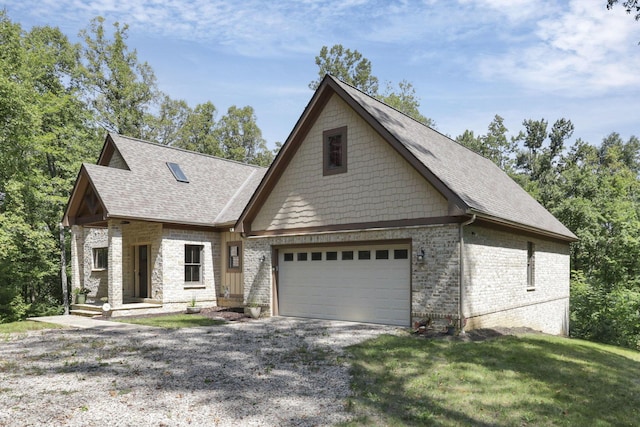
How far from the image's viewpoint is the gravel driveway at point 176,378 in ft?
18.5

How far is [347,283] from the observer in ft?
45.1

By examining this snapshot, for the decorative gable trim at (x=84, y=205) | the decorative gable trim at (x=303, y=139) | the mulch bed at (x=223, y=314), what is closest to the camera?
the decorative gable trim at (x=303, y=139)

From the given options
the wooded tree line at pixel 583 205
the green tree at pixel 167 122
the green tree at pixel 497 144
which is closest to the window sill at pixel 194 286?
the wooded tree line at pixel 583 205

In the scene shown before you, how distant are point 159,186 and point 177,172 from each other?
181 cm

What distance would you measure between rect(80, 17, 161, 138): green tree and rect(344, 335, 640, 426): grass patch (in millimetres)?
28224

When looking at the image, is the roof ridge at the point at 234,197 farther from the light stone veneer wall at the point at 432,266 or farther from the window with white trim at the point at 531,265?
the window with white trim at the point at 531,265

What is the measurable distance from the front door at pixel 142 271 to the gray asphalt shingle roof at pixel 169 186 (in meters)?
2.48

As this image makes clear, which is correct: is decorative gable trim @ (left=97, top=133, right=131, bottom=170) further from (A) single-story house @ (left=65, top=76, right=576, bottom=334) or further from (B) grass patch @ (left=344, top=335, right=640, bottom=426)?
(B) grass patch @ (left=344, top=335, right=640, bottom=426)

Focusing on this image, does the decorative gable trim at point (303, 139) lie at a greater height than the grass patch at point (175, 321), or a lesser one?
greater

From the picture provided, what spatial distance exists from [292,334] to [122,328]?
5136mm

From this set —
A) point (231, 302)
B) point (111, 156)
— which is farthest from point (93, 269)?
point (231, 302)

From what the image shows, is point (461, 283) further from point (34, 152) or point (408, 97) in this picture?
point (408, 97)

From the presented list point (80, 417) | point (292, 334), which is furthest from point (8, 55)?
point (80, 417)

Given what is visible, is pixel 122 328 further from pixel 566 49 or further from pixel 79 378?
pixel 566 49
